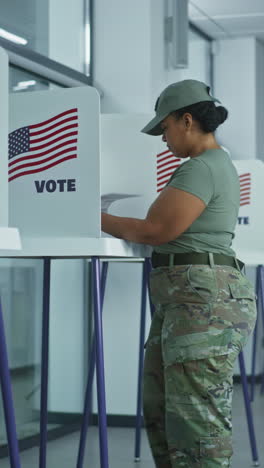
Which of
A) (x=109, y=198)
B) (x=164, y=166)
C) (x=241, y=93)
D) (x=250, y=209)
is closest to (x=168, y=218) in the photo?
(x=109, y=198)

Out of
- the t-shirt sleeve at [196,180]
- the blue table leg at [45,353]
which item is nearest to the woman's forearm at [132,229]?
the t-shirt sleeve at [196,180]

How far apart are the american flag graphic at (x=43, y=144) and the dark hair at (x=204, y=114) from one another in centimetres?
28

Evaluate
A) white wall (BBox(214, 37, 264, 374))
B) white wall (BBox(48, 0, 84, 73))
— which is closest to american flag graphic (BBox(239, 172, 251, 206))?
white wall (BBox(48, 0, 84, 73))

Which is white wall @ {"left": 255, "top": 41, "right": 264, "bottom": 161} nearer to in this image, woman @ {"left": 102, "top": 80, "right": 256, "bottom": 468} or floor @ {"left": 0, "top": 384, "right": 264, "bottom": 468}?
floor @ {"left": 0, "top": 384, "right": 264, "bottom": 468}

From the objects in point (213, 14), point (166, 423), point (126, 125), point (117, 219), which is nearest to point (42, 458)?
point (166, 423)

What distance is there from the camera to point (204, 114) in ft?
7.19

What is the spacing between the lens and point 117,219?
2246mm

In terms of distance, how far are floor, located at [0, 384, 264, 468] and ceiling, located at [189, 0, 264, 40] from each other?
9.63ft

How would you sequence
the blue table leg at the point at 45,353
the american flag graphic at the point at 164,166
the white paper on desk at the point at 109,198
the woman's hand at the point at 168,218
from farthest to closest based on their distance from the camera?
1. the american flag graphic at the point at 164,166
2. the white paper on desk at the point at 109,198
3. the blue table leg at the point at 45,353
4. the woman's hand at the point at 168,218

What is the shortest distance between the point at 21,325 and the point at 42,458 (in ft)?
3.17

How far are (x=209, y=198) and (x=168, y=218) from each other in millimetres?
116

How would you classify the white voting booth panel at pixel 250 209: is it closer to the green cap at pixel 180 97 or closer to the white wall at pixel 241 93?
the green cap at pixel 180 97

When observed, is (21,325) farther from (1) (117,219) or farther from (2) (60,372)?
(1) (117,219)

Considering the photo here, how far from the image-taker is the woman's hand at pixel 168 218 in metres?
2.10
